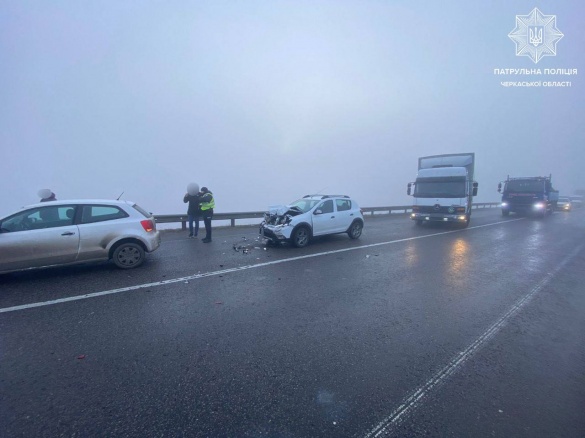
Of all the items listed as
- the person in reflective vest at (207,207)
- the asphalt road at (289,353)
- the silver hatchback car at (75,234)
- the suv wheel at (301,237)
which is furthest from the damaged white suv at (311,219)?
the silver hatchback car at (75,234)

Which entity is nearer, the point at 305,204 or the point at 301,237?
the point at 301,237

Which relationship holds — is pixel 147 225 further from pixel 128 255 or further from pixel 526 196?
pixel 526 196


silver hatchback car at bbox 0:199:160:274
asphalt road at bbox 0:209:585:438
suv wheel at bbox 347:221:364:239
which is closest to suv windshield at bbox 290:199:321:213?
suv wheel at bbox 347:221:364:239

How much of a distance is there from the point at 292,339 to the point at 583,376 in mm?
3299

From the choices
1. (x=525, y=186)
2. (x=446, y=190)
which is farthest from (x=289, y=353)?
(x=525, y=186)

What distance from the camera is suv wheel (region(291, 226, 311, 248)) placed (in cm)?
915

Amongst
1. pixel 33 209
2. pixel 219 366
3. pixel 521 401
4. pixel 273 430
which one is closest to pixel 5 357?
pixel 219 366

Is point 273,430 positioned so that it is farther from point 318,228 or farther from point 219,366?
point 318,228

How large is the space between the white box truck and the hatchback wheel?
1345cm

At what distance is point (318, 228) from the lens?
9734 mm

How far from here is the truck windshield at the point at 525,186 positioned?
20.4 metres

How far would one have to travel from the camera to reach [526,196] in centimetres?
2058

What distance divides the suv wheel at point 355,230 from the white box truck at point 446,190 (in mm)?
5631

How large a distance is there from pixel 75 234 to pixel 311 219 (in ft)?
21.0
